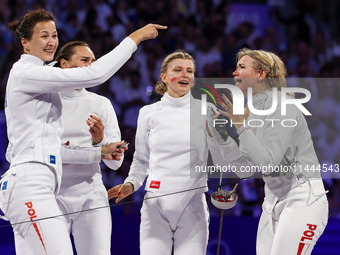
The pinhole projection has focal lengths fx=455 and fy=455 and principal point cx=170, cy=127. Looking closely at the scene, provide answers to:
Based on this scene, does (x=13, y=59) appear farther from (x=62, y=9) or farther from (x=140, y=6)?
(x=140, y=6)

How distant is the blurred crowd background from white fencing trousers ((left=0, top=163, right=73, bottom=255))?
1.94 m

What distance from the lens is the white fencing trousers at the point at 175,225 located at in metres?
2.23

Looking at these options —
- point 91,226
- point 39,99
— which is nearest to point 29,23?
point 39,99

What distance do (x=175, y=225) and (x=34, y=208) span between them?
0.74 metres

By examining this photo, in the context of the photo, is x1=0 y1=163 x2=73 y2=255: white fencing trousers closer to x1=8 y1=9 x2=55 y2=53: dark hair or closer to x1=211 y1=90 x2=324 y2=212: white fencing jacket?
x1=8 y1=9 x2=55 y2=53: dark hair

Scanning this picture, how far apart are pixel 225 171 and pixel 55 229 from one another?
0.87 metres

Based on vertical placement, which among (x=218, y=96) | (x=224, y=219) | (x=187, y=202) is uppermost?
(x=218, y=96)

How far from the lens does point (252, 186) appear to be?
7.97 feet

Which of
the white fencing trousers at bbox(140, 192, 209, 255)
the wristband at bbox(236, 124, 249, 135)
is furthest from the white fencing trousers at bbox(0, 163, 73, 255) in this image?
the wristband at bbox(236, 124, 249, 135)

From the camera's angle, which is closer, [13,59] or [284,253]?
[284,253]

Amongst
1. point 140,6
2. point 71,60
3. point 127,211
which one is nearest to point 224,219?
point 127,211

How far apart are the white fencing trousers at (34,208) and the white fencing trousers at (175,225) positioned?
489mm

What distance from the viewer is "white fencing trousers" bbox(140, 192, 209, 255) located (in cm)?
223

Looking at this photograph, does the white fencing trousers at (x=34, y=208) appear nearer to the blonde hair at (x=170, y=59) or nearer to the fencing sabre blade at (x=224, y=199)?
the fencing sabre blade at (x=224, y=199)
